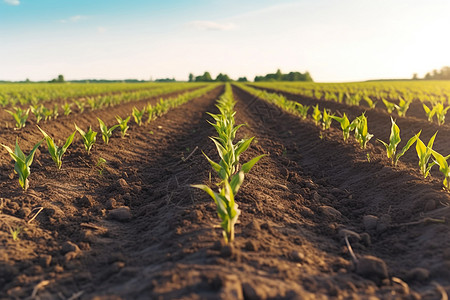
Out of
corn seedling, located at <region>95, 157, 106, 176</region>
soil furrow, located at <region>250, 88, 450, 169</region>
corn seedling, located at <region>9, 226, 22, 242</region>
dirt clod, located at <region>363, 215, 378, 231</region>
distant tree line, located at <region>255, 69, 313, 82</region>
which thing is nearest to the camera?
corn seedling, located at <region>9, 226, 22, 242</region>

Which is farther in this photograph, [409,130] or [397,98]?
[397,98]

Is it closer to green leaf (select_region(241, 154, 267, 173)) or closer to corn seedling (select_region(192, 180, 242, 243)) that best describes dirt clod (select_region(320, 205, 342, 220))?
green leaf (select_region(241, 154, 267, 173))

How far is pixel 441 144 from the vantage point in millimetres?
6875

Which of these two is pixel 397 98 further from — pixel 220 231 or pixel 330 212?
pixel 220 231

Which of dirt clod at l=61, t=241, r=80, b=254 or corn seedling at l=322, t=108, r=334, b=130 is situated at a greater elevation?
corn seedling at l=322, t=108, r=334, b=130

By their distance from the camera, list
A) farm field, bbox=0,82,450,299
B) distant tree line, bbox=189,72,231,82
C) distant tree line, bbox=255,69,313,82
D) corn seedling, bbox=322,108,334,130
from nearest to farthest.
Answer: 1. farm field, bbox=0,82,450,299
2. corn seedling, bbox=322,108,334,130
3. distant tree line, bbox=255,69,313,82
4. distant tree line, bbox=189,72,231,82

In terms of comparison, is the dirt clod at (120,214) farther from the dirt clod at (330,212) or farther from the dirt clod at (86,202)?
the dirt clod at (330,212)

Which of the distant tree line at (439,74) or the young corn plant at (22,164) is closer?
the young corn plant at (22,164)

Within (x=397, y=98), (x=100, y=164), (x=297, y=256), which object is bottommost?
(x=297, y=256)

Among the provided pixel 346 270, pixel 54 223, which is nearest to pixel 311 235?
pixel 346 270

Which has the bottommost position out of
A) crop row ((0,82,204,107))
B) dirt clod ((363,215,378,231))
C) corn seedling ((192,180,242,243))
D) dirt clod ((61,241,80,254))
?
dirt clod ((363,215,378,231))

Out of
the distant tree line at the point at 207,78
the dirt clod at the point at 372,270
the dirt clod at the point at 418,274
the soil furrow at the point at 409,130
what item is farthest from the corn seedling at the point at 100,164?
the distant tree line at the point at 207,78

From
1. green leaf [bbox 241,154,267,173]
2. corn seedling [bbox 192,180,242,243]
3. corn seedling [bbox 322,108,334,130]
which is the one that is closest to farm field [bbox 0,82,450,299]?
corn seedling [bbox 192,180,242,243]

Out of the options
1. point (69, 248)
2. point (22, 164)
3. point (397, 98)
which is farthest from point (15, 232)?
point (397, 98)
